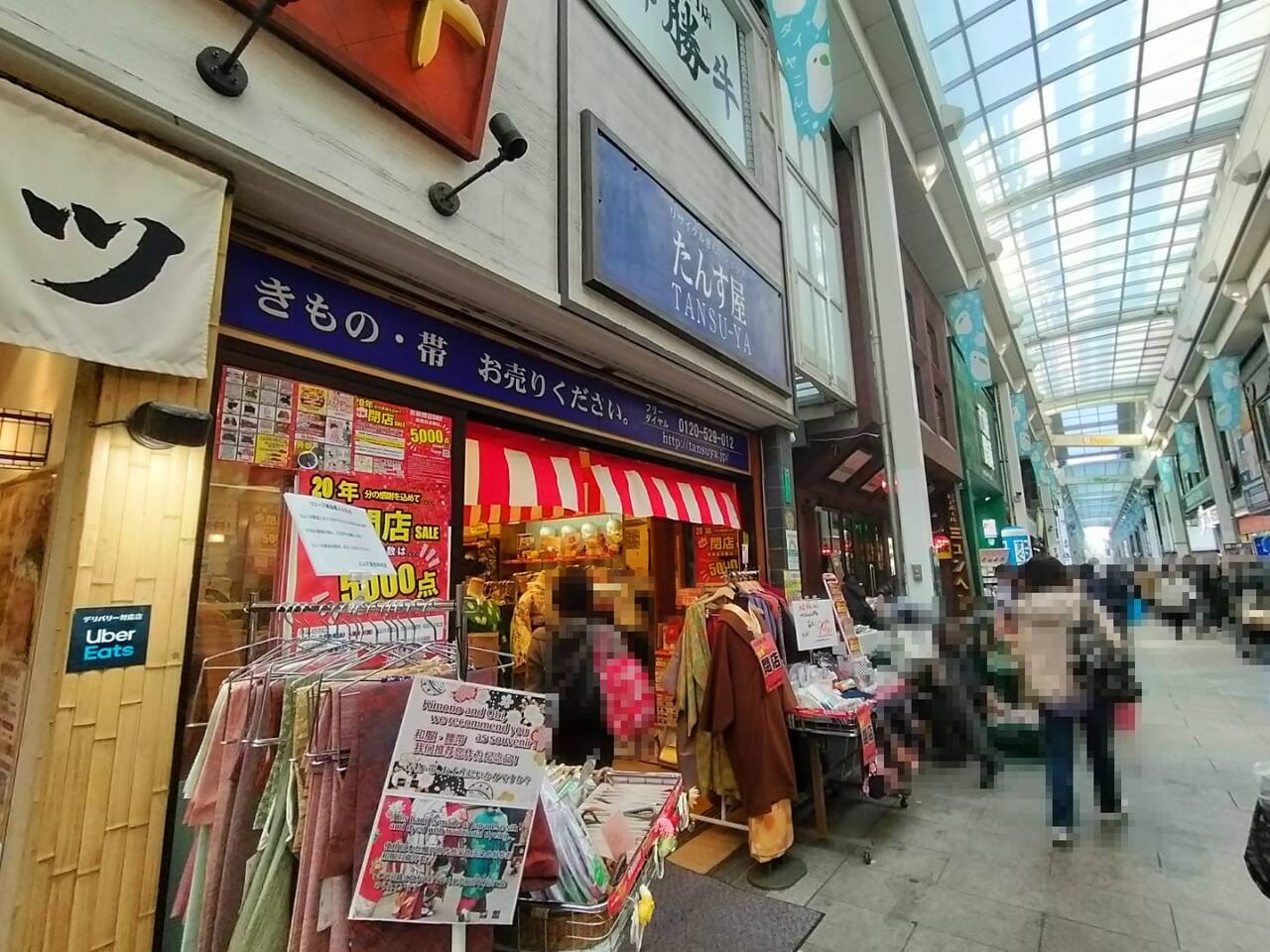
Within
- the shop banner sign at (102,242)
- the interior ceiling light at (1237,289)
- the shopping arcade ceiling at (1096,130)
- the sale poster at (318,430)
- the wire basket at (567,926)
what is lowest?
the wire basket at (567,926)

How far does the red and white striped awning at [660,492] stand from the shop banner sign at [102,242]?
10.1 feet

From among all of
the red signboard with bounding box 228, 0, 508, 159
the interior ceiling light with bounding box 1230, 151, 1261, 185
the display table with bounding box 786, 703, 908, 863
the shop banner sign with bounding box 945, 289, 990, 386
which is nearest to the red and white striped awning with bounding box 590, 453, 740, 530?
the display table with bounding box 786, 703, 908, 863

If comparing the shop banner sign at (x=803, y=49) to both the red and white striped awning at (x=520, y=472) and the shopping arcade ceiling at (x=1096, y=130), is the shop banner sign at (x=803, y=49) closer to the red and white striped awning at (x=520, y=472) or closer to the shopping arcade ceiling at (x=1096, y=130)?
the red and white striped awning at (x=520, y=472)

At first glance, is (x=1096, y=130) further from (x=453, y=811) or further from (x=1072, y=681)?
(x=453, y=811)

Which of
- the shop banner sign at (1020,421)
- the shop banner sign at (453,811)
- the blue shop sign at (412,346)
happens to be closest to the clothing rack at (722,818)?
the blue shop sign at (412,346)

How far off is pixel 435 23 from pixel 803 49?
14.9ft

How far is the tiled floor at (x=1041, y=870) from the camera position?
312 centimetres

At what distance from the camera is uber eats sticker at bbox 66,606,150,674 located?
73.5 inches

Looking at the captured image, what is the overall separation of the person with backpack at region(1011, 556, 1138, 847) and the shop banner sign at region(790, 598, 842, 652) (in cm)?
141

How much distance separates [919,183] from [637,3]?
8.07 metres

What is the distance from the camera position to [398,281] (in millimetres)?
3199

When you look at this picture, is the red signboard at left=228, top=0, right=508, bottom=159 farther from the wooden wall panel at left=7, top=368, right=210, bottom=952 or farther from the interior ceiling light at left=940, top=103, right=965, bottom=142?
the interior ceiling light at left=940, top=103, right=965, bottom=142

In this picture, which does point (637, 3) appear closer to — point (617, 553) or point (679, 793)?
point (617, 553)

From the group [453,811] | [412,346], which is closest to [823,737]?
[453,811]
